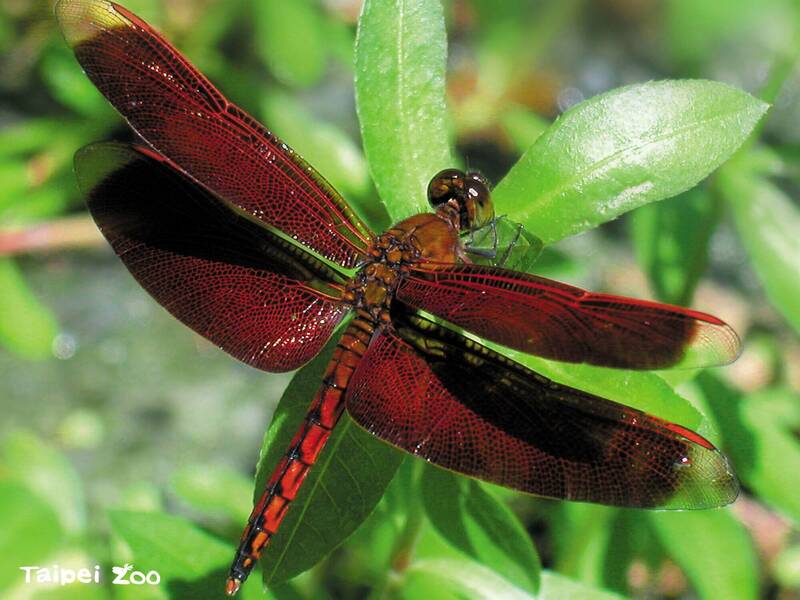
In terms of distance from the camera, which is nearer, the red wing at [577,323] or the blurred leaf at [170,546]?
the red wing at [577,323]

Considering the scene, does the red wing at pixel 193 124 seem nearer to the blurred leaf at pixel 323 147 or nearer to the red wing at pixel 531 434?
the red wing at pixel 531 434

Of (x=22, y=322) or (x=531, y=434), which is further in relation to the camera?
(x=22, y=322)

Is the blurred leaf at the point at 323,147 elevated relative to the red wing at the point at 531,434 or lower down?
elevated

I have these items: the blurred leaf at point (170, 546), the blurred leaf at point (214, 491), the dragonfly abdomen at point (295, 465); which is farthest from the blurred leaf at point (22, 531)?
the dragonfly abdomen at point (295, 465)

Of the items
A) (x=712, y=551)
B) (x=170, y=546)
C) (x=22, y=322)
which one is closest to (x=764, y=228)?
(x=712, y=551)

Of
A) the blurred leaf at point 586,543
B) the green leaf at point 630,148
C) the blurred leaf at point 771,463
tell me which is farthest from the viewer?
the blurred leaf at point 586,543

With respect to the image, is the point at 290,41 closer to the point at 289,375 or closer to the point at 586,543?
the point at 289,375

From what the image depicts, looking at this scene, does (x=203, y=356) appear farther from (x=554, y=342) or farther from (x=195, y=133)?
(x=554, y=342)

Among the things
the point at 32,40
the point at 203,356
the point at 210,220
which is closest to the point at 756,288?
the point at 203,356
